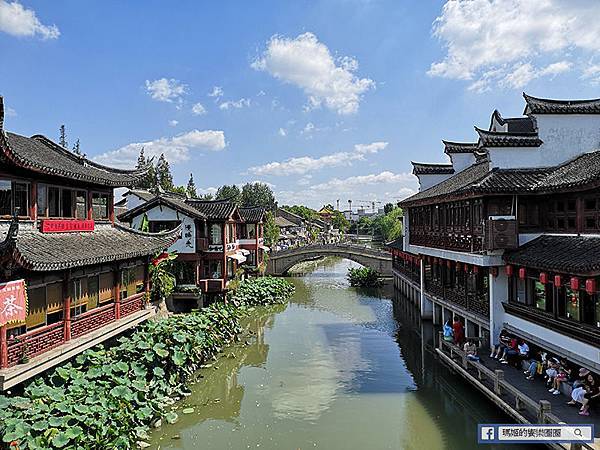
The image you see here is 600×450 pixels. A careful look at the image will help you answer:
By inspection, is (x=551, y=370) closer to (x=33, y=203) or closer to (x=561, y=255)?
(x=561, y=255)

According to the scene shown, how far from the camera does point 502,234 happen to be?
49.8 feet

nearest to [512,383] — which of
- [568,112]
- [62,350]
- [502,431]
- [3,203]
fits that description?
[502,431]

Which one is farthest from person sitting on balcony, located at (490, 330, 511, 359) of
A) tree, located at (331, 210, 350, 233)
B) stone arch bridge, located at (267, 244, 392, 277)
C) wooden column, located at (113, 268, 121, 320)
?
tree, located at (331, 210, 350, 233)

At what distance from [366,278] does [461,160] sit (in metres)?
17.9

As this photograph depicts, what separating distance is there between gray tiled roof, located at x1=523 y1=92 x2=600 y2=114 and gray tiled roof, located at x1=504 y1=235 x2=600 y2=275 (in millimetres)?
4645

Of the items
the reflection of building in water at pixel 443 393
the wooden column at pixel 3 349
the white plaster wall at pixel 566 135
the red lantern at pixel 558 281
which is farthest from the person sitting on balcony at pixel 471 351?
the wooden column at pixel 3 349

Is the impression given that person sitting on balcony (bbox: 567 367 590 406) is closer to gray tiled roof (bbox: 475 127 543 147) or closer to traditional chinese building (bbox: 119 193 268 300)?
gray tiled roof (bbox: 475 127 543 147)

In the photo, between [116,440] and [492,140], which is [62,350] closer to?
[116,440]

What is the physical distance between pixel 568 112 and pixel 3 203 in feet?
56.7

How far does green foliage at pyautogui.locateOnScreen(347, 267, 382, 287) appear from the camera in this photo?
4200 cm

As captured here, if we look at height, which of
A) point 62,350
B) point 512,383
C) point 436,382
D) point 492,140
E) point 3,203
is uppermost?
point 492,140

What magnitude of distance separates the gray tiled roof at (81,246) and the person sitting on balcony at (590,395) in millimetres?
12155

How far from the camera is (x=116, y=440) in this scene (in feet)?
35.6

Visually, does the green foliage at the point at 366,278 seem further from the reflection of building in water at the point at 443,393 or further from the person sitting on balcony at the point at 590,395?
the person sitting on balcony at the point at 590,395
